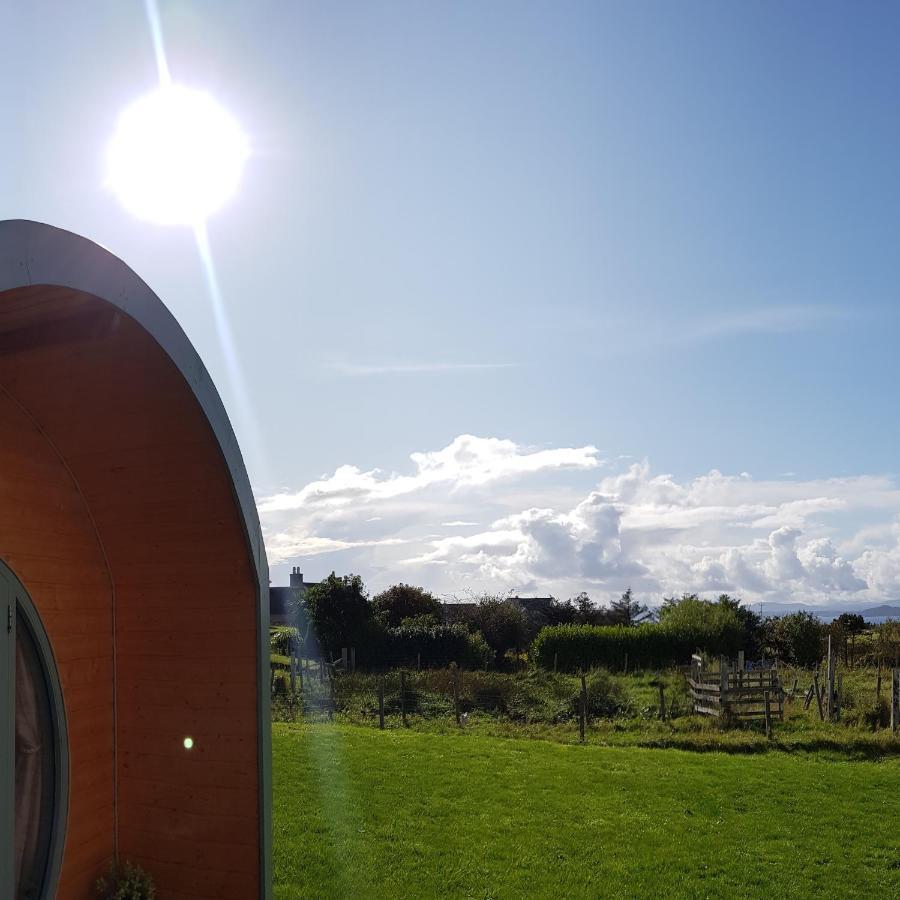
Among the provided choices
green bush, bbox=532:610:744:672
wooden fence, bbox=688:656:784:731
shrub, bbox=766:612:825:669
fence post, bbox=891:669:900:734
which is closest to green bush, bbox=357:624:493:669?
green bush, bbox=532:610:744:672

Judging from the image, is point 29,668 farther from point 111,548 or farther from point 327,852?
point 327,852

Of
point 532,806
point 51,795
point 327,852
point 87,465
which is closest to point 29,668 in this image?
point 51,795

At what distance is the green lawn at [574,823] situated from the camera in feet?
25.2

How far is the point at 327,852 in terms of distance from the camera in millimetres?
8078

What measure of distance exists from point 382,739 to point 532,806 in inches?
194

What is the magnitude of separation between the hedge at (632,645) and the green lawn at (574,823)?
43.8 feet

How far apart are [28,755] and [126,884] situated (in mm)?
1132

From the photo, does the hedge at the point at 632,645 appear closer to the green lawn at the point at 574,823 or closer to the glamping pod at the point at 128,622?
the green lawn at the point at 574,823

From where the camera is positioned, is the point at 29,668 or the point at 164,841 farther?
the point at 164,841

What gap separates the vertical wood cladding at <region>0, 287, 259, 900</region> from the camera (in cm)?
465

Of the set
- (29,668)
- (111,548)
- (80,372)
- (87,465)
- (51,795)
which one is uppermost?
(80,372)

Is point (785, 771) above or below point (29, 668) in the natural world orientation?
below

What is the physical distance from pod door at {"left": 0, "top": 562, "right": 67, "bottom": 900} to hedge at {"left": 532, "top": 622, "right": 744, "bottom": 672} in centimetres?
2337

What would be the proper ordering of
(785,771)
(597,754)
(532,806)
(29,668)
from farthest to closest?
(597,754), (785,771), (532,806), (29,668)
